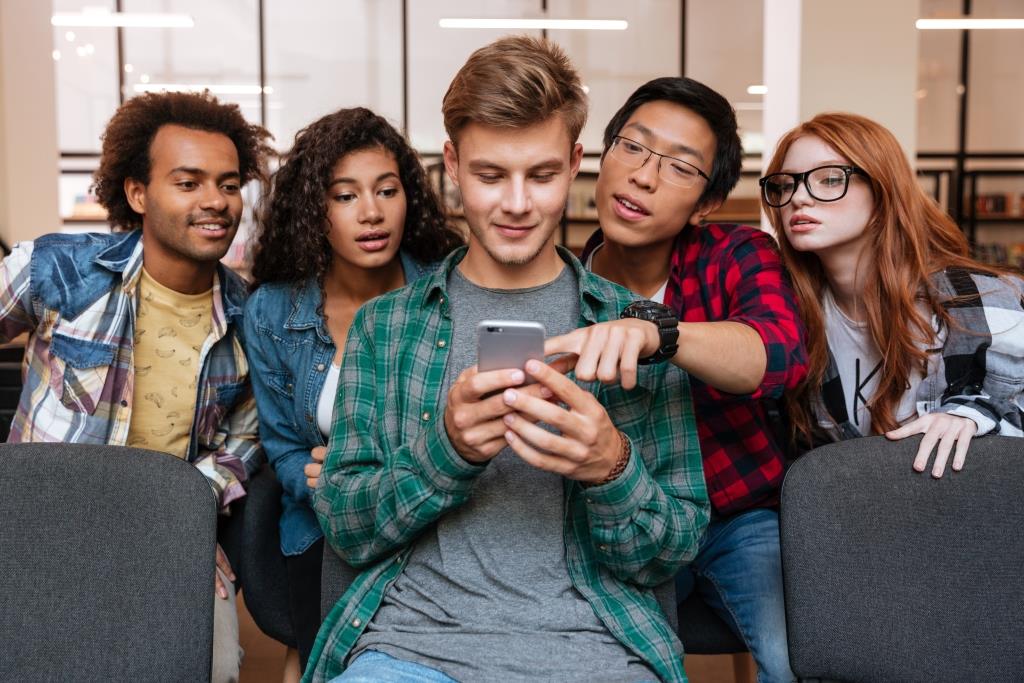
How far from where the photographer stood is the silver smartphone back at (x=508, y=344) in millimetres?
1204

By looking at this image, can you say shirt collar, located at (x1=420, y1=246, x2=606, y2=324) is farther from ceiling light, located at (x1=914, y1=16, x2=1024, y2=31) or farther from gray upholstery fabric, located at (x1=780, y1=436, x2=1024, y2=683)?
ceiling light, located at (x1=914, y1=16, x2=1024, y2=31)

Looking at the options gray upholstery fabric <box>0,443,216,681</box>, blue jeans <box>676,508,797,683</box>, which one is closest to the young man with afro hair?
gray upholstery fabric <box>0,443,216,681</box>

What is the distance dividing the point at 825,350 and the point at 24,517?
156cm

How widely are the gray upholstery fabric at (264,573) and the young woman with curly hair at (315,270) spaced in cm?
4

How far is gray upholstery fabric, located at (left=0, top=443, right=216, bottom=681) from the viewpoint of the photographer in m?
1.39

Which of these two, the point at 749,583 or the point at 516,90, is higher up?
the point at 516,90

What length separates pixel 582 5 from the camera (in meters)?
9.23

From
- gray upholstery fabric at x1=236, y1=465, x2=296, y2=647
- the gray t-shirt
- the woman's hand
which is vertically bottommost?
gray upholstery fabric at x1=236, y1=465, x2=296, y2=647

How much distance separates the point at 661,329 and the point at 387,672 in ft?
2.21

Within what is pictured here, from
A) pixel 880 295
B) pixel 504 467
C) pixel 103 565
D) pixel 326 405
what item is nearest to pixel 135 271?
pixel 326 405

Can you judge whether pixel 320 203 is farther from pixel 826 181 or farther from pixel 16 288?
pixel 826 181

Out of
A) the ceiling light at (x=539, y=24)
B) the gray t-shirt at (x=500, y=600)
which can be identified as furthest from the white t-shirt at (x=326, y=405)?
the ceiling light at (x=539, y=24)

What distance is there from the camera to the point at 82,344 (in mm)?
2094

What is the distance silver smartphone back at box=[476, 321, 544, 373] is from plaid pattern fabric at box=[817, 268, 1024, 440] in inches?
35.5
